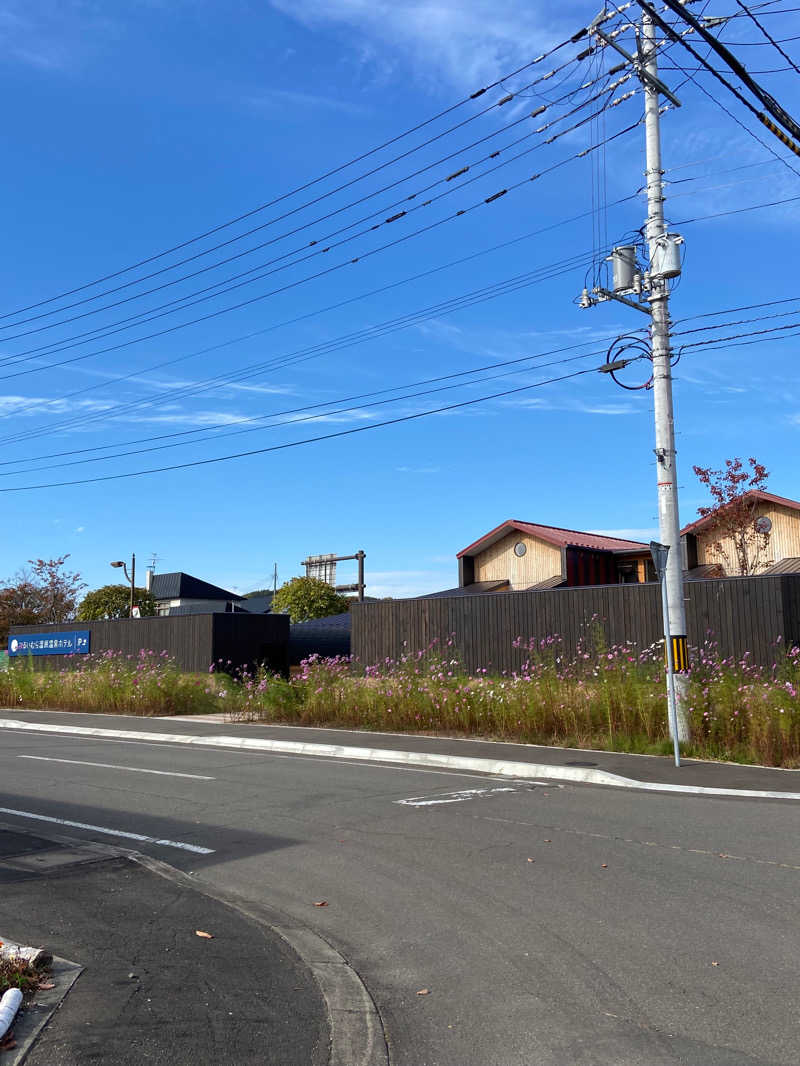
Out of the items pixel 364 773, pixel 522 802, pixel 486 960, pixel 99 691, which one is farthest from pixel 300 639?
pixel 486 960

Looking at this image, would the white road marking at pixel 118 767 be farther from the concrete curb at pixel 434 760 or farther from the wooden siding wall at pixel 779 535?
the wooden siding wall at pixel 779 535

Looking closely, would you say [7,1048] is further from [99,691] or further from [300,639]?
[300,639]

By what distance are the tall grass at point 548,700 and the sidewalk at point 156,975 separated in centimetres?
956

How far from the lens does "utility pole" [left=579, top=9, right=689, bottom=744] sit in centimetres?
1478

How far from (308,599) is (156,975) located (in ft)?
218

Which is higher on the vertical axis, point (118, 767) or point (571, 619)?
point (571, 619)

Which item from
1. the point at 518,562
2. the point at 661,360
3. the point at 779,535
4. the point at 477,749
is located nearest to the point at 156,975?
the point at 477,749

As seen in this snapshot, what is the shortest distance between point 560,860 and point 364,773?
592 centimetres

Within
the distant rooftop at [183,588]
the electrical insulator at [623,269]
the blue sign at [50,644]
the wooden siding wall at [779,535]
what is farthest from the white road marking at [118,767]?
the distant rooftop at [183,588]

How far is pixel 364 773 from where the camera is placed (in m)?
13.2

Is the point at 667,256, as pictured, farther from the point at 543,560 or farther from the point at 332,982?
the point at 543,560

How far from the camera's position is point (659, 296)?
1588 cm

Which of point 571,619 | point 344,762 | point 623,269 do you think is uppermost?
point 623,269

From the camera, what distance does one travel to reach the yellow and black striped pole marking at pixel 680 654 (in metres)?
14.3
